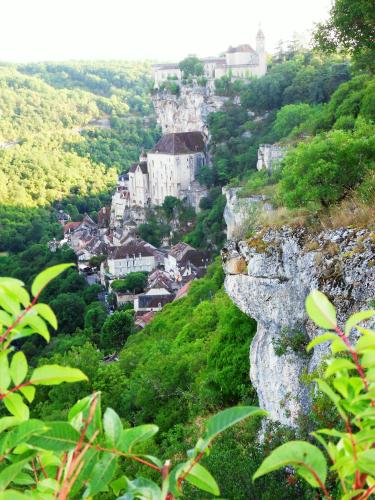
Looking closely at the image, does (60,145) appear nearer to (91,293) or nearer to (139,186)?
(139,186)

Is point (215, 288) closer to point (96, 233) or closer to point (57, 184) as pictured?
point (96, 233)

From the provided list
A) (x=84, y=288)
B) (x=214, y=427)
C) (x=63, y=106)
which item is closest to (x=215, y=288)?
(x=84, y=288)

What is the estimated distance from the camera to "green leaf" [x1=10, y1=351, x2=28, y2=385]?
2.37 m

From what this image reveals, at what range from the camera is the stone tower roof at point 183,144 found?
61.8 meters

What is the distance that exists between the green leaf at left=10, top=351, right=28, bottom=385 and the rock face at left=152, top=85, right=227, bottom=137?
6204cm

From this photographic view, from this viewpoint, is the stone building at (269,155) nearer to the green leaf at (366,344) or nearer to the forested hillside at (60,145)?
the green leaf at (366,344)

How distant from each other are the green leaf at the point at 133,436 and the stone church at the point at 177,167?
186 feet

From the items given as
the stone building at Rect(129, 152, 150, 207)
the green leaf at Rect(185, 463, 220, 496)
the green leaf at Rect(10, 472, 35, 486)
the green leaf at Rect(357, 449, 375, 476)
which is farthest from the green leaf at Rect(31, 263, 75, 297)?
the stone building at Rect(129, 152, 150, 207)

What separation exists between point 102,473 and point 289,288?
8926 millimetres

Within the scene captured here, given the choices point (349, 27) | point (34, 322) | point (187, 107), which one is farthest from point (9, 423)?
point (187, 107)

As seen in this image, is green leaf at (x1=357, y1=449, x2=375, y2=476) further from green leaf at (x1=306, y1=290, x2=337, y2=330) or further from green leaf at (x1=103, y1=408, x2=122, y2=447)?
green leaf at (x1=103, y1=408, x2=122, y2=447)

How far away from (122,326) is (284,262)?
2867cm

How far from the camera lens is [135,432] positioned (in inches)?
94.8

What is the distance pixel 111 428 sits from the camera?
2348 millimetres
